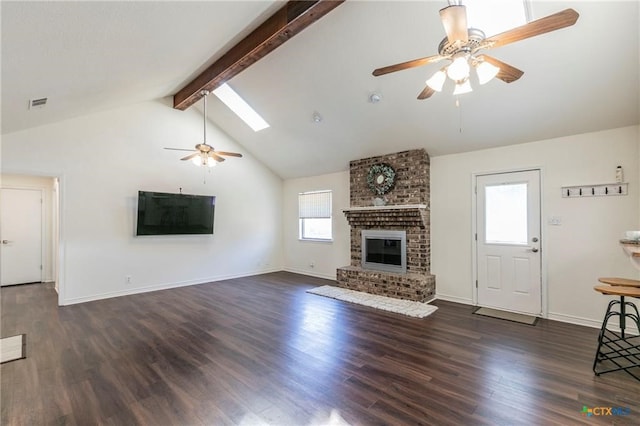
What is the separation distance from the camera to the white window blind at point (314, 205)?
7.03 meters

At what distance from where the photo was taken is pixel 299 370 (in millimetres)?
2697

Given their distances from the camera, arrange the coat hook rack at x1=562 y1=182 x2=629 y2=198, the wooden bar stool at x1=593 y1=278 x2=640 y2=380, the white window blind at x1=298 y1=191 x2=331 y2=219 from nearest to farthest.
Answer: the wooden bar stool at x1=593 y1=278 x2=640 y2=380, the coat hook rack at x1=562 y1=182 x2=629 y2=198, the white window blind at x1=298 y1=191 x2=331 y2=219

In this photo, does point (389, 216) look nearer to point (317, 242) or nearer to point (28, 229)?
point (317, 242)

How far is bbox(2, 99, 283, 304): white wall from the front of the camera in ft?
15.7

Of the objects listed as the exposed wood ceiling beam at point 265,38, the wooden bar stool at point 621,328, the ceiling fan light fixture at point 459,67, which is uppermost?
the exposed wood ceiling beam at point 265,38

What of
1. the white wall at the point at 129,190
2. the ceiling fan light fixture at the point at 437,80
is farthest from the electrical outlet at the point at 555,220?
the white wall at the point at 129,190

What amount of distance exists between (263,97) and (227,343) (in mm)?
3932

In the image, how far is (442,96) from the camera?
3.97m

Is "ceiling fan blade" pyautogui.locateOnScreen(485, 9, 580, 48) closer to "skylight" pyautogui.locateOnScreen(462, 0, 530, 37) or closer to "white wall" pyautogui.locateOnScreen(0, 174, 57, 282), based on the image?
"skylight" pyautogui.locateOnScreen(462, 0, 530, 37)

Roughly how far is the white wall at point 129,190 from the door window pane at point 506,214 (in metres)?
5.15

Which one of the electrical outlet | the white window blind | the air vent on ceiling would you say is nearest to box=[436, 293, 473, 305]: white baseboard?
the electrical outlet

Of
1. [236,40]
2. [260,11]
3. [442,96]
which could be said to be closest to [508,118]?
[442,96]

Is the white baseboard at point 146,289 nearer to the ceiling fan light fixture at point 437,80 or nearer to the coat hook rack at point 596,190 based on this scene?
the ceiling fan light fixture at point 437,80

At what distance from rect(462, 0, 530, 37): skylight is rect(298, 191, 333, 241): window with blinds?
14.5 ft
